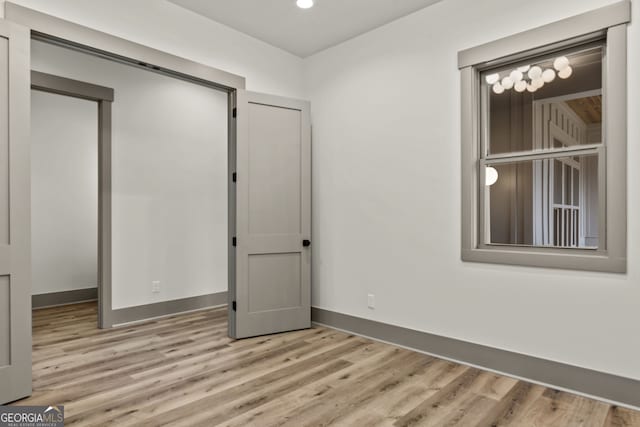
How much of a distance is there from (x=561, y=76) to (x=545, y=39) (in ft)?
0.94

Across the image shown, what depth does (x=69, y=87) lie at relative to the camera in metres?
3.91

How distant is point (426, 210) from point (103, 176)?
312 centimetres

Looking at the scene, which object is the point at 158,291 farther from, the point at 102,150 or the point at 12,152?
the point at 12,152

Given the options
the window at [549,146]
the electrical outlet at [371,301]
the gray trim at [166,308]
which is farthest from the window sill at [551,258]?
the gray trim at [166,308]

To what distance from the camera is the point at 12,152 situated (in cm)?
232

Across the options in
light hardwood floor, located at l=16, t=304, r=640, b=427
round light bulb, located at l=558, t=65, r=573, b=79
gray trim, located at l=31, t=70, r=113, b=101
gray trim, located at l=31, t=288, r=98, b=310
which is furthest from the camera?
gray trim, located at l=31, t=288, r=98, b=310

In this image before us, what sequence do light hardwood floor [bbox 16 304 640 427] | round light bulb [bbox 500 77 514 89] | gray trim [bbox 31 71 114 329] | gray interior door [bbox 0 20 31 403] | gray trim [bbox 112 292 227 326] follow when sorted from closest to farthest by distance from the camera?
light hardwood floor [bbox 16 304 640 427], gray interior door [bbox 0 20 31 403], round light bulb [bbox 500 77 514 89], gray trim [bbox 31 71 114 329], gray trim [bbox 112 292 227 326]

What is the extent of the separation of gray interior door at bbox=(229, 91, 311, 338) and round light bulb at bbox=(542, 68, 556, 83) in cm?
203

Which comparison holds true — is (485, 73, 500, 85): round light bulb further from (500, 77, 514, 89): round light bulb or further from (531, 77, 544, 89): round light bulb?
(531, 77, 544, 89): round light bulb

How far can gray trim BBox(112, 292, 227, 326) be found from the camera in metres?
4.03

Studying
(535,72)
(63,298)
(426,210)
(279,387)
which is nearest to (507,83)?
(535,72)

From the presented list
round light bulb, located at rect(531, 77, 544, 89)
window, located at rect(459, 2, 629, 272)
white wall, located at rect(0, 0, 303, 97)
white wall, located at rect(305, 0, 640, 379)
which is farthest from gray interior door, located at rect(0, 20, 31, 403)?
round light bulb, located at rect(531, 77, 544, 89)

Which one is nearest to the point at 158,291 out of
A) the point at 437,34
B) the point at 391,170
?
the point at 391,170

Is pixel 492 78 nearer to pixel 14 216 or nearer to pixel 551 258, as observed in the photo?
pixel 551 258
